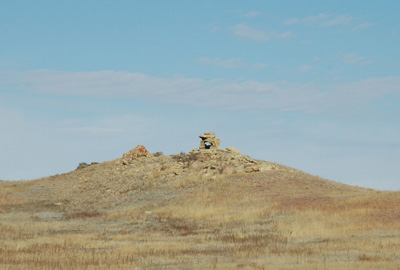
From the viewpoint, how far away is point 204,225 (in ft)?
122

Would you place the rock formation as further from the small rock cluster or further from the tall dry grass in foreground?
the tall dry grass in foreground

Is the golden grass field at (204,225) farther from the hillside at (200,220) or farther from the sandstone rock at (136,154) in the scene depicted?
the sandstone rock at (136,154)

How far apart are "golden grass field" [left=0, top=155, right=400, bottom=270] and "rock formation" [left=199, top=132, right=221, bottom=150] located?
10.2m

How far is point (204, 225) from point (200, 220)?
239 centimetres

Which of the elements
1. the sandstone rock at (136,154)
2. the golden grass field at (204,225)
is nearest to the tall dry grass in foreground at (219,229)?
the golden grass field at (204,225)

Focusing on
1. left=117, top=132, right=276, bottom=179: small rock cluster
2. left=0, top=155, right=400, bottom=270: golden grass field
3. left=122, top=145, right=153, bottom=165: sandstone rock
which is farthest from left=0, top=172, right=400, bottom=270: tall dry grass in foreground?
left=122, top=145, right=153, bottom=165: sandstone rock

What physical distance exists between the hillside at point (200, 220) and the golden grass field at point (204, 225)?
0.22ft

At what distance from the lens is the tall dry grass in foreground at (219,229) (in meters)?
22.5

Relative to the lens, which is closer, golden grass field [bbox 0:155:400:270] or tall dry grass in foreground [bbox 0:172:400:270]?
tall dry grass in foreground [bbox 0:172:400:270]

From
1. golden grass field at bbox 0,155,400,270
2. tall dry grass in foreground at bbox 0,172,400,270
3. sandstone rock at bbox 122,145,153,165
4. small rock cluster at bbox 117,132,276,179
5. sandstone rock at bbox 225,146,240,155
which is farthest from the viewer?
sandstone rock at bbox 122,145,153,165

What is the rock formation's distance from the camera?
69375 mm

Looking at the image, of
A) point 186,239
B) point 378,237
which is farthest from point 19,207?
point 378,237

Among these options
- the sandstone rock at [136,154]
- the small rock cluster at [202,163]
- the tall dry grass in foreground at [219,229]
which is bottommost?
the tall dry grass in foreground at [219,229]

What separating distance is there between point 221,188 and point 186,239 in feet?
67.0
